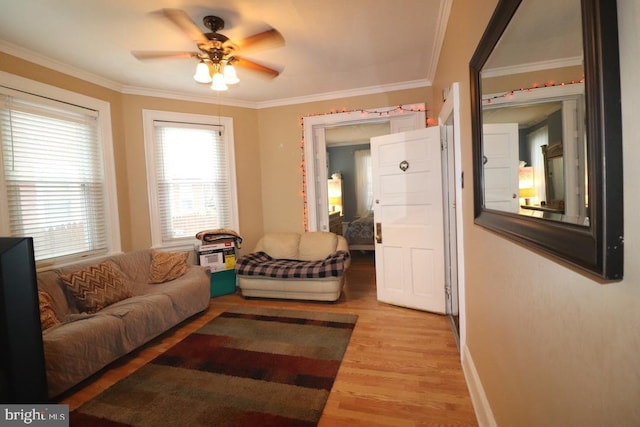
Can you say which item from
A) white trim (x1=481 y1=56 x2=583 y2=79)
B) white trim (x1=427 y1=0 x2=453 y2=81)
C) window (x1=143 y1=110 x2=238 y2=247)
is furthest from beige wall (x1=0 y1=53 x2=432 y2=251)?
white trim (x1=481 y1=56 x2=583 y2=79)

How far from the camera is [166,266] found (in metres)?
3.42

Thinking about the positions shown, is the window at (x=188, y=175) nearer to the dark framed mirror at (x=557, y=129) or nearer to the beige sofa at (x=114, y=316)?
the beige sofa at (x=114, y=316)

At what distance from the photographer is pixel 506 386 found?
1300 mm

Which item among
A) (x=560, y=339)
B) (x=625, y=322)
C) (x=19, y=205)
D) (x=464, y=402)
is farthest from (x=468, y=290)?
(x=19, y=205)

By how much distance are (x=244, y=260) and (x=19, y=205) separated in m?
2.23

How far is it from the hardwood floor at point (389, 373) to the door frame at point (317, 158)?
1495 millimetres

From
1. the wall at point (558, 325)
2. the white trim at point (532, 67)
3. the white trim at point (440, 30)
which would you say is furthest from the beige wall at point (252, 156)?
the wall at point (558, 325)

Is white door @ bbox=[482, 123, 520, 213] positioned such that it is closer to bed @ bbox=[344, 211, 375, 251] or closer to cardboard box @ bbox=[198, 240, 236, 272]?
cardboard box @ bbox=[198, 240, 236, 272]

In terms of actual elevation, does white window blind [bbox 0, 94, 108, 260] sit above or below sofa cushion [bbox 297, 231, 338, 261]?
above

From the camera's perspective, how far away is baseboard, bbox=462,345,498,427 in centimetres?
154

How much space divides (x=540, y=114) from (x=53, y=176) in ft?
12.9

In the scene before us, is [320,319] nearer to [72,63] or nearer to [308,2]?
[308,2]

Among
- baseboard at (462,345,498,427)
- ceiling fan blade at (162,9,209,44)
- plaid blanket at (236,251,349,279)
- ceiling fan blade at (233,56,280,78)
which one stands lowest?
baseboard at (462,345,498,427)

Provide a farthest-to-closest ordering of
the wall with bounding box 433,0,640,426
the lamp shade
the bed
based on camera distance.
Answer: the bed < the lamp shade < the wall with bounding box 433,0,640,426
